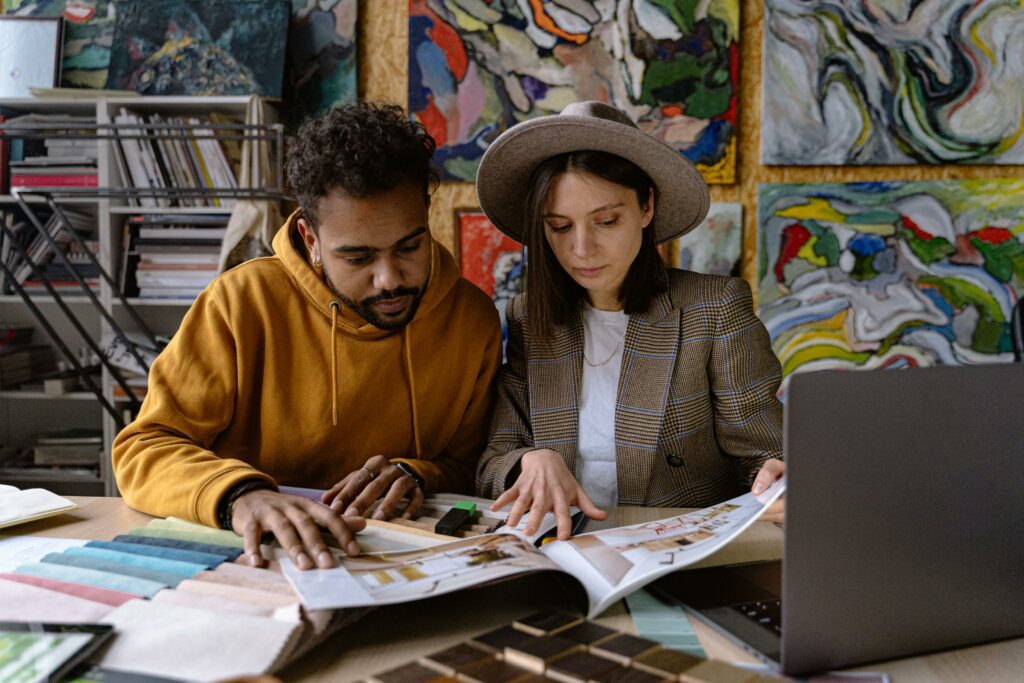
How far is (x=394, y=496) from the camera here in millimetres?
1054

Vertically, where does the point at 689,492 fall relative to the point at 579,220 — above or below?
below

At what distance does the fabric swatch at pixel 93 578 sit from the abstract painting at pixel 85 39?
2.64 m

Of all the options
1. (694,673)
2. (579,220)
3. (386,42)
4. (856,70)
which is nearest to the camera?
(694,673)

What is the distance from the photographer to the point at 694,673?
0.62 metres

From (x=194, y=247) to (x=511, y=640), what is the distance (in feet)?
8.16

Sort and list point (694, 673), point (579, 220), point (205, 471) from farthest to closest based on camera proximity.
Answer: point (579, 220) < point (205, 471) < point (694, 673)

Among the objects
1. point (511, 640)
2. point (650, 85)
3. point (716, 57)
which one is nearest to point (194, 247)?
point (650, 85)

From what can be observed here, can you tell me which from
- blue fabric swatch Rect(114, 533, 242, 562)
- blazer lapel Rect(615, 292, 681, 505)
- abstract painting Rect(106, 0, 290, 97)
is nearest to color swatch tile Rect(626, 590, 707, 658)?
blue fabric swatch Rect(114, 533, 242, 562)

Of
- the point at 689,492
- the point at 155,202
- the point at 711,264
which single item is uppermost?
the point at 155,202

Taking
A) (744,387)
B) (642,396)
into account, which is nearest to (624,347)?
(642,396)

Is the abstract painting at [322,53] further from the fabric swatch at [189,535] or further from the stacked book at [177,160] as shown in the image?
the fabric swatch at [189,535]

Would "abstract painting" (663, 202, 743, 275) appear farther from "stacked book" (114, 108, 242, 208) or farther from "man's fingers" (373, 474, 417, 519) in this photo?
"man's fingers" (373, 474, 417, 519)

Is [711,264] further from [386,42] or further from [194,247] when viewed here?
[194,247]

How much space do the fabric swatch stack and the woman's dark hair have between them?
0.69 metres
